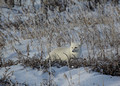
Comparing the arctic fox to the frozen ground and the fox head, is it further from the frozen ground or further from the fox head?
the frozen ground

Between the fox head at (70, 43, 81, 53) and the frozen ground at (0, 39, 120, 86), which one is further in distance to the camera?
the fox head at (70, 43, 81, 53)

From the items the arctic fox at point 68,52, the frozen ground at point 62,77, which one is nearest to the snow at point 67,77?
the frozen ground at point 62,77

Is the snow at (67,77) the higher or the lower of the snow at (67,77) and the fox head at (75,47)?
the lower

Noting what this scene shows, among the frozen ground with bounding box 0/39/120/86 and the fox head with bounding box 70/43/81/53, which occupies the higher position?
the fox head with bounding box 70/43/81/53

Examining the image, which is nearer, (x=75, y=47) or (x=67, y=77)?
(x=67, y=77)

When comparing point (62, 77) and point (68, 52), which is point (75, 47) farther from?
point (62, 77)

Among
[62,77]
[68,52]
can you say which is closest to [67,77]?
[62,77]

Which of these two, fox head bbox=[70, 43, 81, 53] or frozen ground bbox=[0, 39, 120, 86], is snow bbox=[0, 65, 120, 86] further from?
fox head bbox=[70, 43, 81, 53]

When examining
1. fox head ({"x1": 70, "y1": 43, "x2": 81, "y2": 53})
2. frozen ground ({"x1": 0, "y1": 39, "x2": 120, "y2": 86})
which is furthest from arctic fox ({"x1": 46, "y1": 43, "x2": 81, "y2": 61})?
frozen ground ({"x1": 0, "y1": 39, "x2": 120, "y2": 86})

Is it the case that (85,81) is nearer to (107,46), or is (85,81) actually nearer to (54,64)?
(54,64)

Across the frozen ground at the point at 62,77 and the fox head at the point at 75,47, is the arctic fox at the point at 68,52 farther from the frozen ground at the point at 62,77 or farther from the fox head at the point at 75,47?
the frozen ground at the point at 62,77

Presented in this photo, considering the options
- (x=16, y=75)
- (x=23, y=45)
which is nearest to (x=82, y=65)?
(x=16, y=75)

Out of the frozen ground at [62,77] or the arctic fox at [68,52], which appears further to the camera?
the arctic fox at [68,52]

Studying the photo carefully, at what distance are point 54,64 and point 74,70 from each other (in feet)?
1.56
